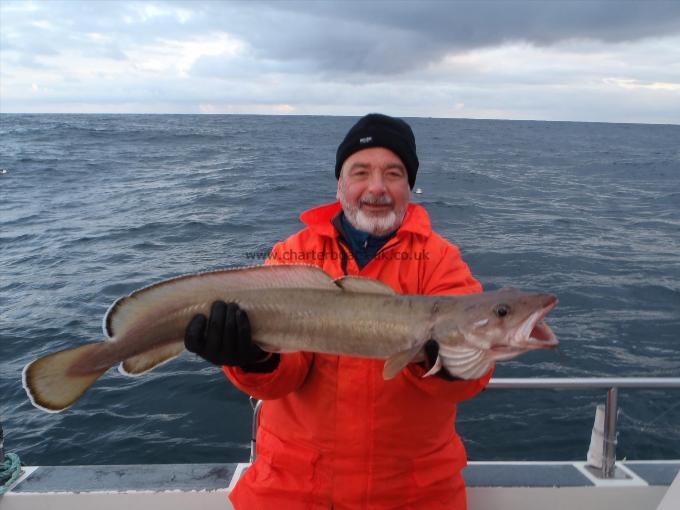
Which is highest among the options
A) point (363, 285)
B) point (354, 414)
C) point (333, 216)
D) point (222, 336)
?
point (333, 216)

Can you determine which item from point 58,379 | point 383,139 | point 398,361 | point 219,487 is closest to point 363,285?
point 398,361

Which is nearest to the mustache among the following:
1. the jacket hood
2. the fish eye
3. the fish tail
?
the jacket hood

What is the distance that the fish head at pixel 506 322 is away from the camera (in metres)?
2.89

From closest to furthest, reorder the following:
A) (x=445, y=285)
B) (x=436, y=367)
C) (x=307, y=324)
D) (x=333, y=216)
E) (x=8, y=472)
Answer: (x=436, y=367) < (x=307, y=324) < (x=445, y=285) < (x=333, y=216) < (x=8, y=472)

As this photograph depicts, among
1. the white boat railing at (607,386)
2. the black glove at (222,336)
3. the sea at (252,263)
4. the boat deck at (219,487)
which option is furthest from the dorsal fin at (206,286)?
the sea at (252,263)

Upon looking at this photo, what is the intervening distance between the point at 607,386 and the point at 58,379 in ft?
12.4

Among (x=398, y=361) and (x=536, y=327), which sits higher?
(x=536, y=327)

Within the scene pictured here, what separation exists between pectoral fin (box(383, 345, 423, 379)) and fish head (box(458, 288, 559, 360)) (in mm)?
296

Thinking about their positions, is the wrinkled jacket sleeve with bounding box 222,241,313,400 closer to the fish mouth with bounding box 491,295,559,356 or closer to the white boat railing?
the white boat railing

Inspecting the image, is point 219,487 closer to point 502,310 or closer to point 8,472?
point 8,472

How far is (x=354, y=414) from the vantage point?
3320 mm

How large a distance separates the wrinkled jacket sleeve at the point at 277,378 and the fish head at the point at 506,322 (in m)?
1.07

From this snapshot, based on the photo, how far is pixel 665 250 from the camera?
1753 centimetres

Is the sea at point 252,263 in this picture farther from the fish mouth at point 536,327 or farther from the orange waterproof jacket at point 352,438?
the fish mouth at point 536,327
